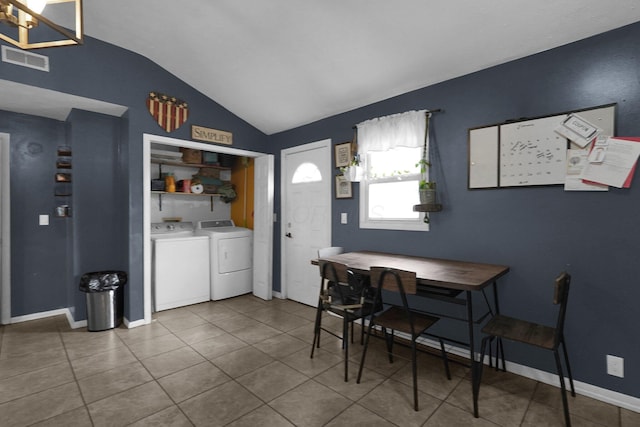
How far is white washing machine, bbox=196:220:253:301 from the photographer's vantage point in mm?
4186

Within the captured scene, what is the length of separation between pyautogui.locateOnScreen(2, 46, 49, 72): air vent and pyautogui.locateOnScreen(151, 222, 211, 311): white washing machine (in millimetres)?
1984

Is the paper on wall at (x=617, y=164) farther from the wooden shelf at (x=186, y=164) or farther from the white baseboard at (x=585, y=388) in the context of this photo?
the wooden shelf at (x=186, y=164)

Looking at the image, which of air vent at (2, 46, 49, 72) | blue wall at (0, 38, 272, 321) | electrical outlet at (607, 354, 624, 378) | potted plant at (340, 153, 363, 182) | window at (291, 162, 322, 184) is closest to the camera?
electrical outlet at (607, 354, 624, 378)

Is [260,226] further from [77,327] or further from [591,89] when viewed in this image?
[591,89]

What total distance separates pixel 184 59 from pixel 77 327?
3103 millimetres

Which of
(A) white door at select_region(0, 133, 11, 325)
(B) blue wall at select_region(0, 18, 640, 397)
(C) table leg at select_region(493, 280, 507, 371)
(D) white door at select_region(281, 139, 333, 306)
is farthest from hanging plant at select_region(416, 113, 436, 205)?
(A) white door at select_region(0, 133, 11, 325)

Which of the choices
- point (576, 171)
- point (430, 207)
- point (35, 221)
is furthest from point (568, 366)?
point (35, 221)

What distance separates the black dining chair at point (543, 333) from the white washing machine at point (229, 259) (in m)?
3.29

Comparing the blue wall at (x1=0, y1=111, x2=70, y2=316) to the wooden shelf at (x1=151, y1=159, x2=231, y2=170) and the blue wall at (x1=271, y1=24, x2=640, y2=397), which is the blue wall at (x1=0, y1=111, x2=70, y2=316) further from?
the blue wall at (x1=271, y1=24, x2=640, y2=397)

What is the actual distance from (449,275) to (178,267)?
10.7 feet

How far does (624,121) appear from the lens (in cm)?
194

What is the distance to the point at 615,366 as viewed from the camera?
1.97 metres

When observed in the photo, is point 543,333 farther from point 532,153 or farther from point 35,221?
point 35,221

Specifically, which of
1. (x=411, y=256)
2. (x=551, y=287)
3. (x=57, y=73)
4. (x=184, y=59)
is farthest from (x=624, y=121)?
(x=57, y=73)
